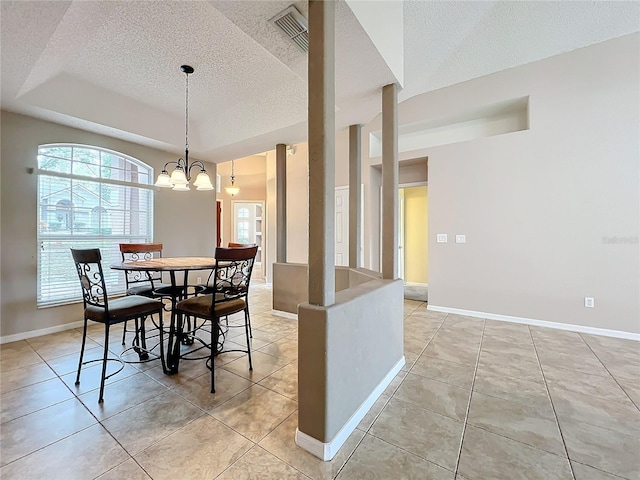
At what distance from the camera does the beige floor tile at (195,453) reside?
134 cm

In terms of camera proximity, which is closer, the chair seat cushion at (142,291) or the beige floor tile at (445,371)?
the beige floor tile at (445,371)

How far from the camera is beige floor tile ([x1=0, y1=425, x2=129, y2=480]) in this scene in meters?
1.32

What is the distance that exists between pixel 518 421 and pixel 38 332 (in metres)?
4.80

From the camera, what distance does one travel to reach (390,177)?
242 cm

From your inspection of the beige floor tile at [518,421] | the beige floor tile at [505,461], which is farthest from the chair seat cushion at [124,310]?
the beige floor tile at [518,421]

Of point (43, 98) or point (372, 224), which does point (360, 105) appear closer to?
point (372, 224)

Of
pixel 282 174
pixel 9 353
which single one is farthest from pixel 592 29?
pixel 9 353

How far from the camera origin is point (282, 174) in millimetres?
4203

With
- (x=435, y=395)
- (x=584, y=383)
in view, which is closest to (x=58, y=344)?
(x=435, y=395)

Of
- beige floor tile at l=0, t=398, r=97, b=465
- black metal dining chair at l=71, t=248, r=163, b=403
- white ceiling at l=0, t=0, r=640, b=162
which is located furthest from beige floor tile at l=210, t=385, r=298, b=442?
white ceiling at l=0, t=0, r=640, b=162

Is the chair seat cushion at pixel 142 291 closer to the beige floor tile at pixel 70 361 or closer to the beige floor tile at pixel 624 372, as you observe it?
the beige floor tile at pixel 70 361

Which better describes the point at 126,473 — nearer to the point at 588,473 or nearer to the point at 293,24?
the point at 588,473

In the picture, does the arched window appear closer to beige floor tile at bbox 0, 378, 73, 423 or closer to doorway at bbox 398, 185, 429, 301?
beige floor tile at bbox 0, 378, 73, 423

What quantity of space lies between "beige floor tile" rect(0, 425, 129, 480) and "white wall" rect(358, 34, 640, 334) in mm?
4082
